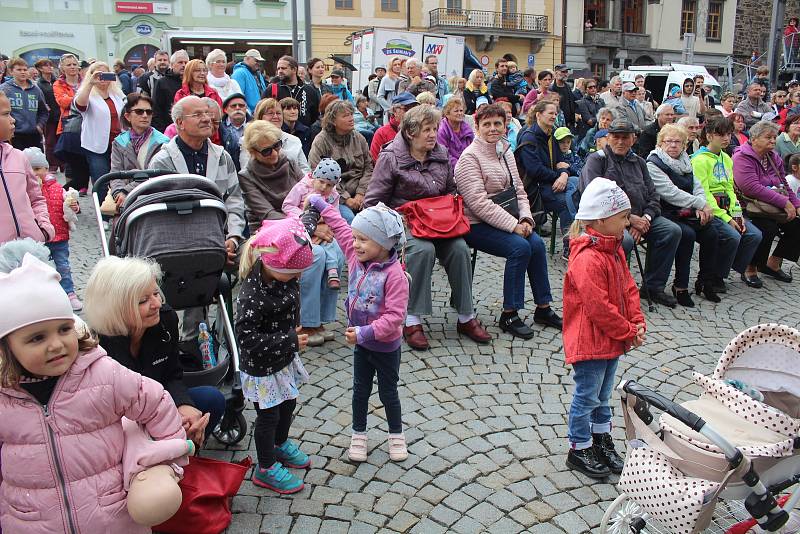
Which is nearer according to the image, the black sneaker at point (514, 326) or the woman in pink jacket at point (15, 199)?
the woman in pink jacket at point (15, 199)

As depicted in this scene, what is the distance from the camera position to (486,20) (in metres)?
42.7

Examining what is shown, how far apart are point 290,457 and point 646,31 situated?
48338 millimetres

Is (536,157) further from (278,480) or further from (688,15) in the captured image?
(688,15)

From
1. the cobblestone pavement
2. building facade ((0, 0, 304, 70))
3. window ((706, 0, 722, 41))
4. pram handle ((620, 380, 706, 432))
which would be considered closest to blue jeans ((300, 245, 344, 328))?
the cobblestone pavement

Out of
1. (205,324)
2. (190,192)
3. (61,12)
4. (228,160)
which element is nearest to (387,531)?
(205,324)

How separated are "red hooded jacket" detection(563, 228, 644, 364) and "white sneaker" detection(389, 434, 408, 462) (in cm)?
109

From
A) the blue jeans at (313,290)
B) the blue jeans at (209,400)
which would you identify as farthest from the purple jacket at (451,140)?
the blue jeans at (209,400)

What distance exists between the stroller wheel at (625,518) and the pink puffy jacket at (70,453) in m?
1.99

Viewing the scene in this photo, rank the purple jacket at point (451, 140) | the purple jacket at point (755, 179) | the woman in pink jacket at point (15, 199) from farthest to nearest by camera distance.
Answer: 1. the purple jacket at point (755, 179)
2. the purple jacket at point (451, 140)
3. the woman in pink jacket at point (15, 199)

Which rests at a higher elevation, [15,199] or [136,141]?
[136,141]

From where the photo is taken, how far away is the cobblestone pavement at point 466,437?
3.43m

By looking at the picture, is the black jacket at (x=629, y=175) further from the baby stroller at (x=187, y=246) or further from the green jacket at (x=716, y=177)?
the baby stroller at (x=187, y=246)

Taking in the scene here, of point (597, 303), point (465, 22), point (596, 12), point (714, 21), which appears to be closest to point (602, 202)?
point (597, 303)

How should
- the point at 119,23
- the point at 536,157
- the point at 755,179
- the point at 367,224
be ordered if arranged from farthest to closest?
the point at 119,23
the point at 536,157
the point at 755,179
the point at 367,224
